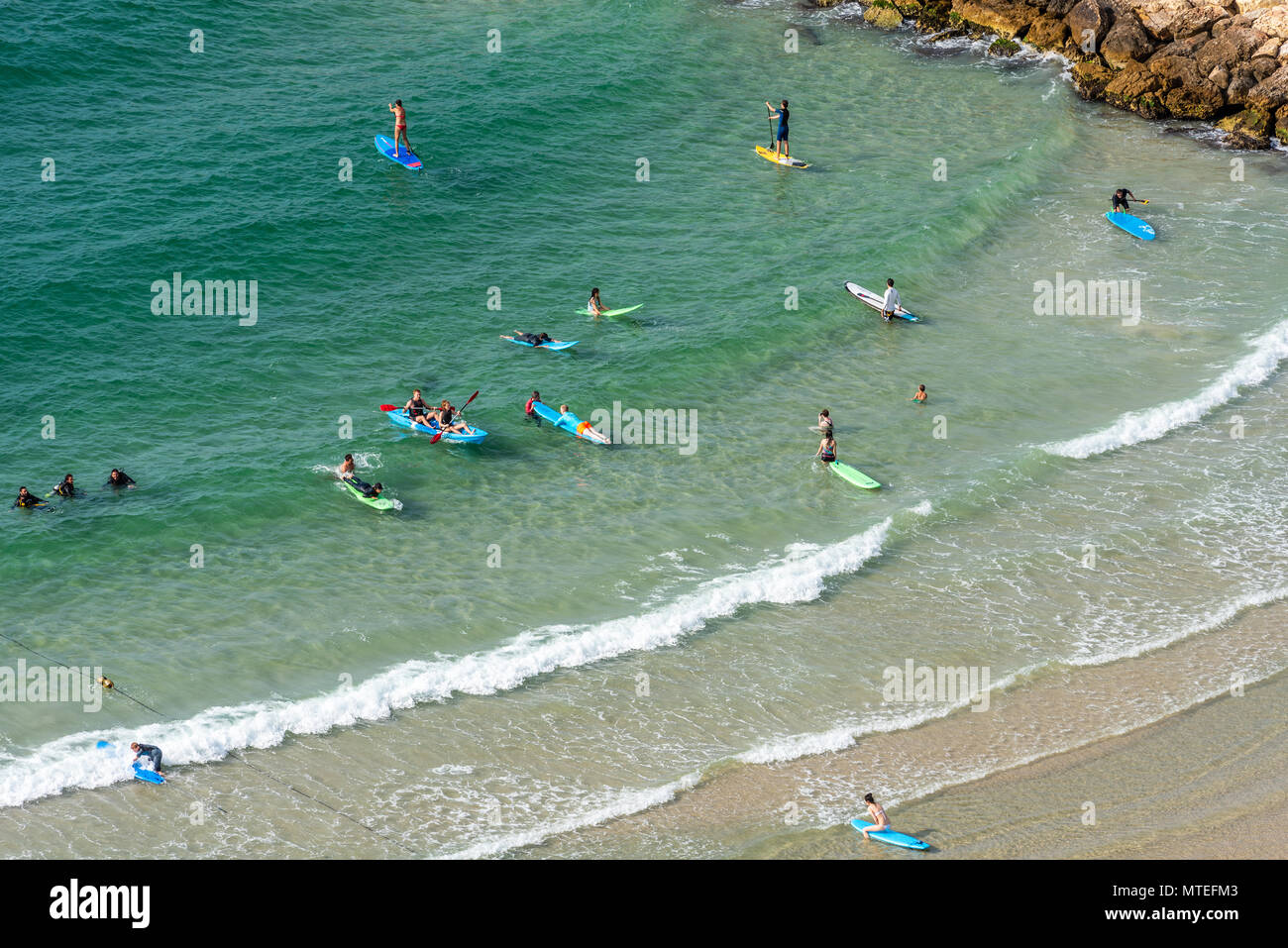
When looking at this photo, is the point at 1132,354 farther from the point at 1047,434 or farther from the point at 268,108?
the point at 268,108

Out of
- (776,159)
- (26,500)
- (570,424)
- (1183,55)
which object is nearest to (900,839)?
(570,424)

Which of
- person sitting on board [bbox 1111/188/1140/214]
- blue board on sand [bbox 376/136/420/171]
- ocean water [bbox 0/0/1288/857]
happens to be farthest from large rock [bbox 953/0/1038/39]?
blue board on sand [bbox 376/136/420/171]

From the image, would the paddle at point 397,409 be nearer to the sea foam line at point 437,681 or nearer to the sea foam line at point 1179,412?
the sea foam line at point 437,681

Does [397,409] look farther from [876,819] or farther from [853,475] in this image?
[876,819]

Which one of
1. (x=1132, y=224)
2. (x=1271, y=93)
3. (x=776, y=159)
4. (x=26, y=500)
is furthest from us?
(x=1271, y=93)

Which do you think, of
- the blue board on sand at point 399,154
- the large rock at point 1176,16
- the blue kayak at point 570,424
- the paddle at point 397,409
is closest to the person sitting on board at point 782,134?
the blue board on sand at point 399,154
